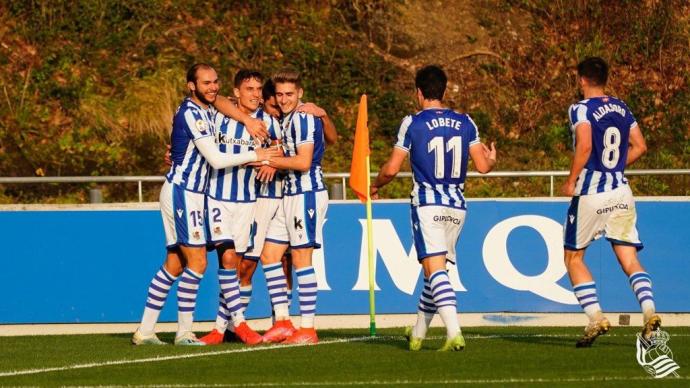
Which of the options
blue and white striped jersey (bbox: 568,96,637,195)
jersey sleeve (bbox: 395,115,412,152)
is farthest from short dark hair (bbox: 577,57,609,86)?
jersey sleeve (bbox: 395,115,412,152)

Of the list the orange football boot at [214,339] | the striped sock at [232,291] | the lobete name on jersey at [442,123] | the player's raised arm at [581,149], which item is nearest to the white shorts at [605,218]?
the player's raised arm at [581,149]

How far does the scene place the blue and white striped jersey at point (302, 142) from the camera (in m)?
11.9

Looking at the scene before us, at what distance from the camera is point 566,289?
1571cm

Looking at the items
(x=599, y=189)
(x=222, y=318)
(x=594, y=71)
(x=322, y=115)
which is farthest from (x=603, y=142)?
(x=222, y=318)

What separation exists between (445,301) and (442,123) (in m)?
1.38

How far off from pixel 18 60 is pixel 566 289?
35.6 feet

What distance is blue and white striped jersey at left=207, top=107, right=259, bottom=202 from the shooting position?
1199cm

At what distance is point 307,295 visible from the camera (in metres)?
12.0

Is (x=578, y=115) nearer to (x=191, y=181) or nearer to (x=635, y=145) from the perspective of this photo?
(x=635, y=145)

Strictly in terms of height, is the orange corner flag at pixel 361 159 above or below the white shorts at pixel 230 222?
above

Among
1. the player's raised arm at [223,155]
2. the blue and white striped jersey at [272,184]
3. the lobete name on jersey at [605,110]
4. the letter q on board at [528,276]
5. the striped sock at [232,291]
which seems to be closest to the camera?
the lobete name on jersey at [605,110]

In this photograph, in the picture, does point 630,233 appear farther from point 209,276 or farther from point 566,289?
point 209,276

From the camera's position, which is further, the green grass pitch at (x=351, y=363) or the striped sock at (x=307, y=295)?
the striped sock at (x=307, y=295)

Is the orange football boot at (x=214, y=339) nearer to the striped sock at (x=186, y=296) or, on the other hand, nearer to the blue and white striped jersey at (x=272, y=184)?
the striped sock at (x=186, y=296)
